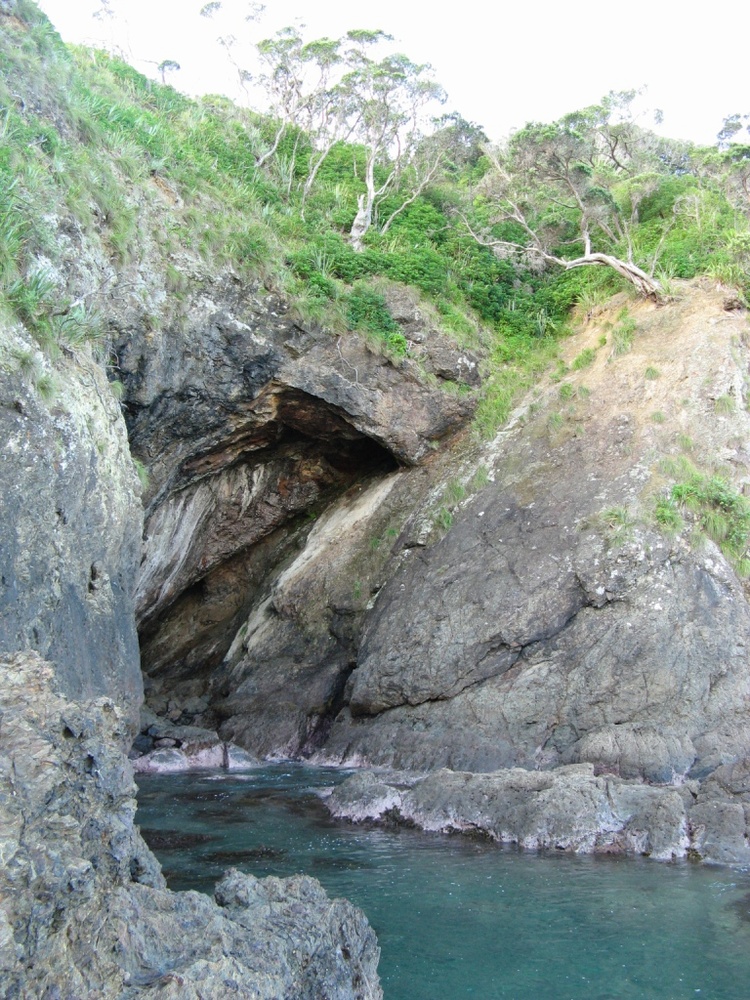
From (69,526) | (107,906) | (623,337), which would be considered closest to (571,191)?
(623,337)

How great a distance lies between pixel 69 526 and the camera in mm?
10680

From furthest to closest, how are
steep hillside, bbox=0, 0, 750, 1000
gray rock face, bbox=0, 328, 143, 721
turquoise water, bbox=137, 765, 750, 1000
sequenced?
gray rock face, bbox=0, 328, 143, 721
turquoise water, bbox=137, 765, 750, 1000
steep hillside, bbox=0, 0, 750, 1000

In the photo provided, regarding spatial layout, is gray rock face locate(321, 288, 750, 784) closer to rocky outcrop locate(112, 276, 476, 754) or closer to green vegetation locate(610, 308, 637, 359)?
green vegetation locate(610, 308, 637, 359)

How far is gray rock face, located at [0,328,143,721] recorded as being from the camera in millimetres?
9648

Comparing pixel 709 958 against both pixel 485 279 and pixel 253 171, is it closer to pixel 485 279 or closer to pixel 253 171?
pixel 485 279

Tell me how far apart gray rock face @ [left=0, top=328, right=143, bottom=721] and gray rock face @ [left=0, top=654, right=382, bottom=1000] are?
3.74 m

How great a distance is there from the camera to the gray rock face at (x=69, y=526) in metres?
9.65

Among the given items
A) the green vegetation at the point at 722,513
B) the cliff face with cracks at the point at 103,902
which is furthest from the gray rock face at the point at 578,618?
the cliff face with cracks at the point at 103,902

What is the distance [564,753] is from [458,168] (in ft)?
66.2

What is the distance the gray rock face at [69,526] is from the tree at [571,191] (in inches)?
474

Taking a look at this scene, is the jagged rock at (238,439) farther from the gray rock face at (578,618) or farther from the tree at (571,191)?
the tree at (571,191)

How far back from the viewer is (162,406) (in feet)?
52.1

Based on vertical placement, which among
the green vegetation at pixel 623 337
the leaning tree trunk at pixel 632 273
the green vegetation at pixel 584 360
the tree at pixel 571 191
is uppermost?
the tree at pixel 571 191

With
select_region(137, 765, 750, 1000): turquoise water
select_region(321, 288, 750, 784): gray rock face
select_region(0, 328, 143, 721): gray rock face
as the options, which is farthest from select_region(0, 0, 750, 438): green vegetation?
select_region(137, 765, 750, 1000): turquoise water
